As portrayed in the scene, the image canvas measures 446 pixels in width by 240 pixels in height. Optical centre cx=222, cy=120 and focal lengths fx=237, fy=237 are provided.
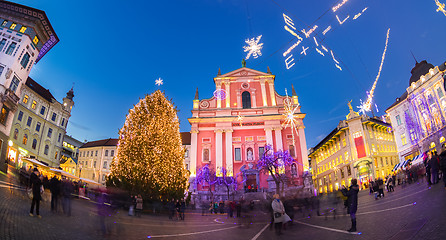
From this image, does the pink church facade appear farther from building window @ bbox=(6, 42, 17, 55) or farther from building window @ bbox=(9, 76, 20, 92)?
building window @ bbox=(6, 42, 17, 55)

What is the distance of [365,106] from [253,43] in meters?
26.6

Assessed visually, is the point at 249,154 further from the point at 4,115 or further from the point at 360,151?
the point at 4,115

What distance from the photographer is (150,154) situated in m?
18.2

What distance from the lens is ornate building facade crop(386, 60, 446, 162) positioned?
1320 inches

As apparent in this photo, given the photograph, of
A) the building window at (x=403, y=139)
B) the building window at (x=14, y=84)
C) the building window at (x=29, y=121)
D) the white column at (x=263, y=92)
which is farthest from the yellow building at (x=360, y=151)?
the building window at (x=29, y=121)

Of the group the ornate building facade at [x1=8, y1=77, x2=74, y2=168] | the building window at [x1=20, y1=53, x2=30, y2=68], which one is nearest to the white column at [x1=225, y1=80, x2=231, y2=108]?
the building window at [x1=20, y1=53, x2=30, y2=68]

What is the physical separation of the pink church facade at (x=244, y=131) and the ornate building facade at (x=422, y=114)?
18261 mm

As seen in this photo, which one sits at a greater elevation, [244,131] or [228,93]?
[228,93]

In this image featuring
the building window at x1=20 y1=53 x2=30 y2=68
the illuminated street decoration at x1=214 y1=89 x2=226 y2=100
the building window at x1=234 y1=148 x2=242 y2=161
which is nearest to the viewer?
the building window at x1=20 y1=53 x2=30 y2=68

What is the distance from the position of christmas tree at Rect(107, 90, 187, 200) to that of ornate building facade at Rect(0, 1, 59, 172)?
60.1 ft

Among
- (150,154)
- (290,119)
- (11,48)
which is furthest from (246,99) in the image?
(11,48)

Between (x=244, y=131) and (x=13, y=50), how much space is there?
1253 inches

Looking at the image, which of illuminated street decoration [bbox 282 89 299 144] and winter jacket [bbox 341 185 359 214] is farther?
illuminated street decoration [bbox 282 89 299 144]

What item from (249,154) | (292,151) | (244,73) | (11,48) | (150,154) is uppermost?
(244,73)
